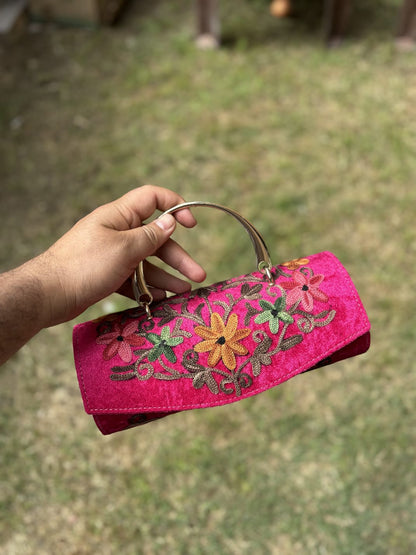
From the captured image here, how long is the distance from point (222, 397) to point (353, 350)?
0.29 metres

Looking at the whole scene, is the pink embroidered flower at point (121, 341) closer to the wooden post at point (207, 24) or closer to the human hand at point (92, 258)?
the human hand at point (92, 258)

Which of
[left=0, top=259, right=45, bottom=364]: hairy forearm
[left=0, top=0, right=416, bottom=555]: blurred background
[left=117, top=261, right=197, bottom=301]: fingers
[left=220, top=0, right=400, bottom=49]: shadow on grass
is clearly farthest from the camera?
[left=220, top=0, right=400, bottom=49]: shadow on grass

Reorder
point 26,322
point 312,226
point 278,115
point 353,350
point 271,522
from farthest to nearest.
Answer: point 278,115 < point 312,226 < point 271,522 < point 353,350 < point 26,322

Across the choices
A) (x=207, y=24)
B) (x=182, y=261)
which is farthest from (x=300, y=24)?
(x=182, y=261)

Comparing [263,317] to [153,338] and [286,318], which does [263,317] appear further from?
[153,338]

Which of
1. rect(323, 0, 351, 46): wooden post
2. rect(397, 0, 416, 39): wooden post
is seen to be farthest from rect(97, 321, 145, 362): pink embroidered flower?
rect(397, 0, 416, 39): wooden post

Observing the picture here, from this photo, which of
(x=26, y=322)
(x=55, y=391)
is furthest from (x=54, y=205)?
(x=26, y=322)

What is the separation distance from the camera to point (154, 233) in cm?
124

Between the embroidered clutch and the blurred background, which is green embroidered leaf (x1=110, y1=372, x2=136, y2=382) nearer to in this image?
the embroidered clutch

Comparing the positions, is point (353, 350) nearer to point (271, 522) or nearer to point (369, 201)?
point (271, 522)

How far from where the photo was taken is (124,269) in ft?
4.01

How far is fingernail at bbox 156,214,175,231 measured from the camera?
1259 millimetres

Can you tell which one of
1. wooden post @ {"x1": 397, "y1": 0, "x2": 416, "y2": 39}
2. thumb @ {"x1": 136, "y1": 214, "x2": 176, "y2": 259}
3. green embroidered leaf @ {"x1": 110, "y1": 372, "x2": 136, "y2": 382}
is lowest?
wooden post @ {"x1": 397, "y1": 0, "x2": 416, "y2": 39}

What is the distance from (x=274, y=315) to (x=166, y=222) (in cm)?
28
